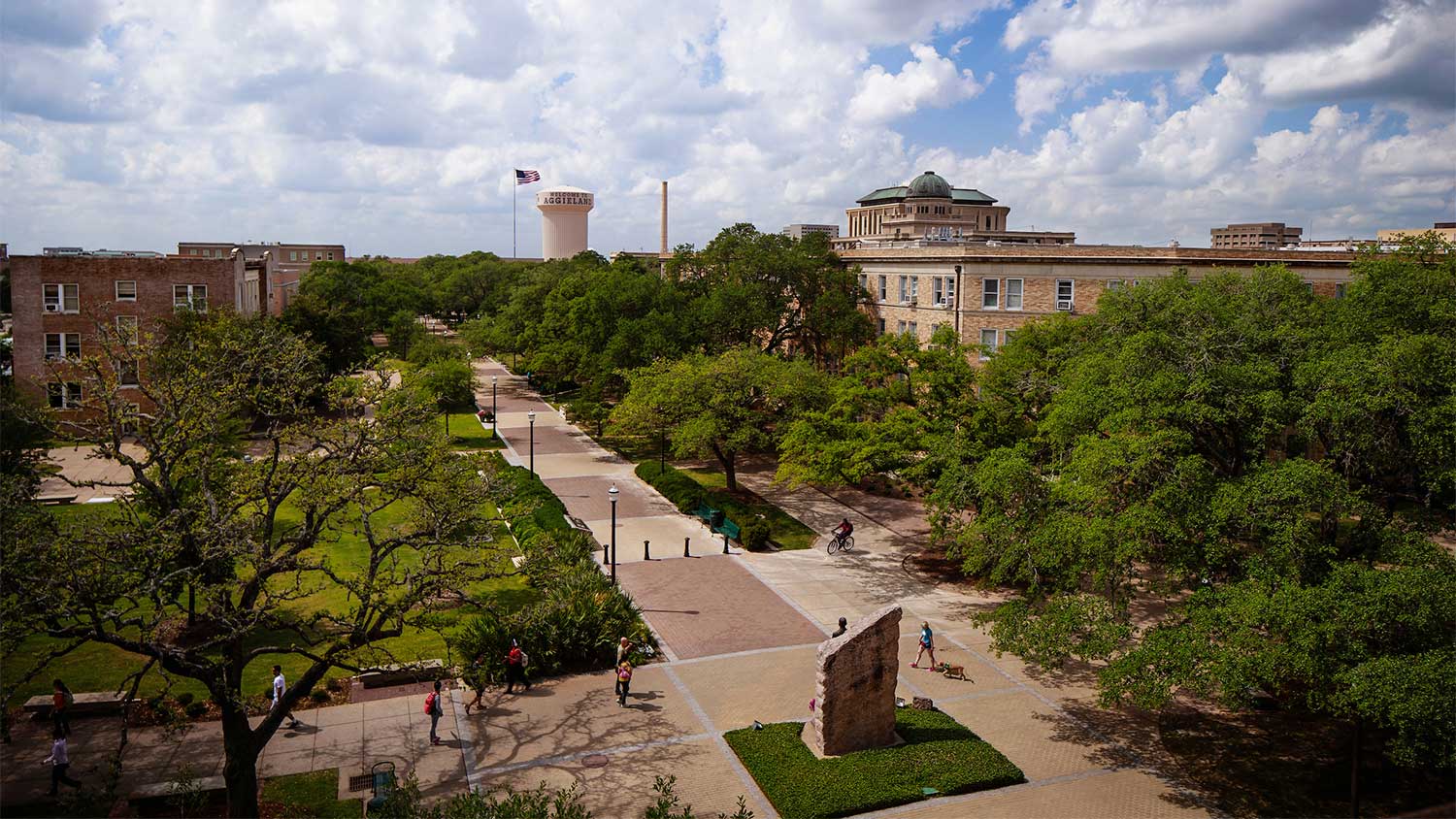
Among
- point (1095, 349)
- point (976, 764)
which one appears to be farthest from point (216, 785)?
point (1095, 349)

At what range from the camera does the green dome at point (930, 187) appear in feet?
381

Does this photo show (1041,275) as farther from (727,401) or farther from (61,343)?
(61,343)

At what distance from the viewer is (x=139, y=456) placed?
43.3 m

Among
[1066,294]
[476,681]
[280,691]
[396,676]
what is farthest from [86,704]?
[1066,294]

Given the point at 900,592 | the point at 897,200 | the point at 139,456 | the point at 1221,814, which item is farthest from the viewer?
the point at 897,200

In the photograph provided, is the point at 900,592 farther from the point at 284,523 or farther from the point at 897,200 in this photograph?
the point at 897,200

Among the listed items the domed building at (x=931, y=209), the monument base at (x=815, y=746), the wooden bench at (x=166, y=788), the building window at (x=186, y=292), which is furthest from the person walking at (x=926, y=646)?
the domed building at (x=931, y=209)

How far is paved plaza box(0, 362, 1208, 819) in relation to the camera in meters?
17.9

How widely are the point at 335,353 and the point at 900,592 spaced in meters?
41.6

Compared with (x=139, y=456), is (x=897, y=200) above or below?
above

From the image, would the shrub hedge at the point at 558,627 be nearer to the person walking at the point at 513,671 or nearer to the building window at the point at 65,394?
the person walking at the point at 513,671

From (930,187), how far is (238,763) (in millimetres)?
110453

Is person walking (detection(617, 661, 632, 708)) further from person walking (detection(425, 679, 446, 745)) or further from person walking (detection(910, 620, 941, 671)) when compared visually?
person walking (detection(910, 620, 941, 671))

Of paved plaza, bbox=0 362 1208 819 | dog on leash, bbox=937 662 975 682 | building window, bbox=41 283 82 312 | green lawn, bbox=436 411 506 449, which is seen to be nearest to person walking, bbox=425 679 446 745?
paved plaza, bbox=0 362 1208 819
